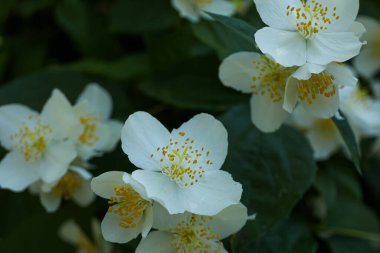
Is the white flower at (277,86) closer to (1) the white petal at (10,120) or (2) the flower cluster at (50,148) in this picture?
(2) the flower cluster at (50,148)

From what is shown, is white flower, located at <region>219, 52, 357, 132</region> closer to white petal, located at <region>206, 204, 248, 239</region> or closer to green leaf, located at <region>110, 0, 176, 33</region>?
white petal, located at <region>206, 204, 248, 239</region>

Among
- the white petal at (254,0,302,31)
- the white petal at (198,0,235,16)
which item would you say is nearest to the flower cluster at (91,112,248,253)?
the white petal at (254,0,302,31)

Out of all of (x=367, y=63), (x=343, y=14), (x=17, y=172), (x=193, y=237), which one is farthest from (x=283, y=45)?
(x=367, y=63)

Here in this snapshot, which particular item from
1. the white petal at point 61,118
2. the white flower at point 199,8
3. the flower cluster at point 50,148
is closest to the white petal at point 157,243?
the flower cluster at point 50,148

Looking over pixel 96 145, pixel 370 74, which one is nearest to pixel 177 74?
pixel 96 145

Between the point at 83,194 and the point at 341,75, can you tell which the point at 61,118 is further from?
the point at 341,75

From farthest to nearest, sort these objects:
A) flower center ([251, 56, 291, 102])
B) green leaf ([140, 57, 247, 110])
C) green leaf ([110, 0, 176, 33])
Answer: green leaf ([110, 0, 176, 33]), green leaf ([140, 57, 247, 110]), flower center ([251, 56, 291, 102])

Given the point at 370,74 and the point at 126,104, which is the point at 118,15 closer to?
the point at 126,104
